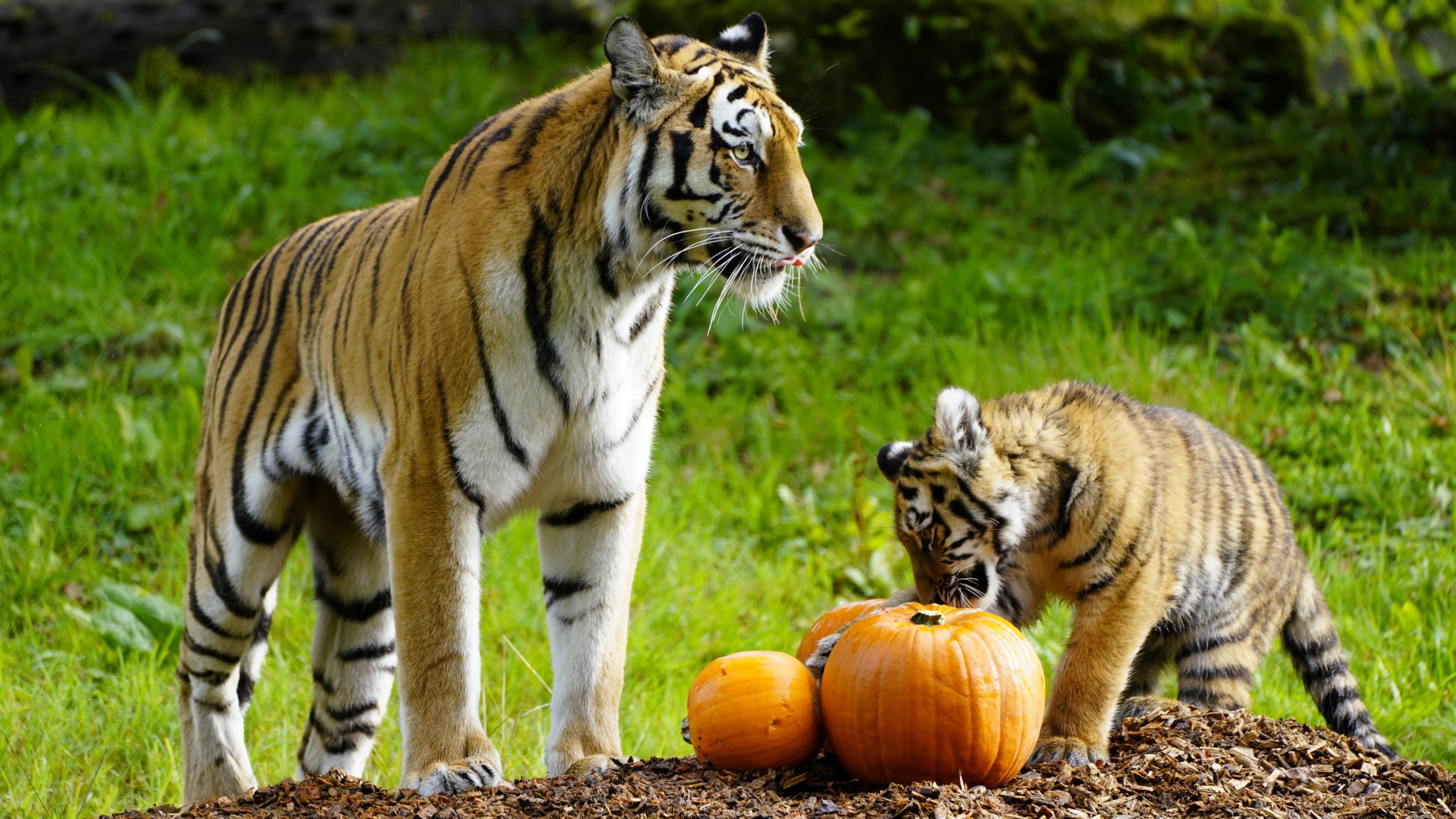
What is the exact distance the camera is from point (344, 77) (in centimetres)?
914

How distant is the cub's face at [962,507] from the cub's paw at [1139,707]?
47 cm

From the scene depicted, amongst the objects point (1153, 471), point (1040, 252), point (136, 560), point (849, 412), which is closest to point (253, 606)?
point (136, 560)

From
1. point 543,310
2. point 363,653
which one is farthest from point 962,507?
point 363,653

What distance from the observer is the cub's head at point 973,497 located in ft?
11.4

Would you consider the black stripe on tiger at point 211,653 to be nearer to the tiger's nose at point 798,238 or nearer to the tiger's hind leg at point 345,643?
the tiger's hind leg at point 345,643

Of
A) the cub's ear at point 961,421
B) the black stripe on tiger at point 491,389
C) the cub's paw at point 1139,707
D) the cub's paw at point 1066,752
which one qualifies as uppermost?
the black stripe on tiger at point 491,389

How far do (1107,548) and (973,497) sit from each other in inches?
14.7

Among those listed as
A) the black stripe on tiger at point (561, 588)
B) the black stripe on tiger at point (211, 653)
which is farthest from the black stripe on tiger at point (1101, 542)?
the black stripe on tiger at point (211, 653)

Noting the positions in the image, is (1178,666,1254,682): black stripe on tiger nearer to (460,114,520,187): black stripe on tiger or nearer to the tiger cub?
the tiger cub

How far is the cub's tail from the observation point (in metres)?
3.65

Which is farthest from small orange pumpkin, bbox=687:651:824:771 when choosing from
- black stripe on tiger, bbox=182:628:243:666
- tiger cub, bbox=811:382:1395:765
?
black stripe on tiger, bbox=182:628:243:666

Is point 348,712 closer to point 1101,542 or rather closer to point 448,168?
point 448,168

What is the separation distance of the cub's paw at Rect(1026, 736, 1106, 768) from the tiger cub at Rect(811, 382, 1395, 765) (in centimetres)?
1

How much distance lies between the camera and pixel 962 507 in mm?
3486
